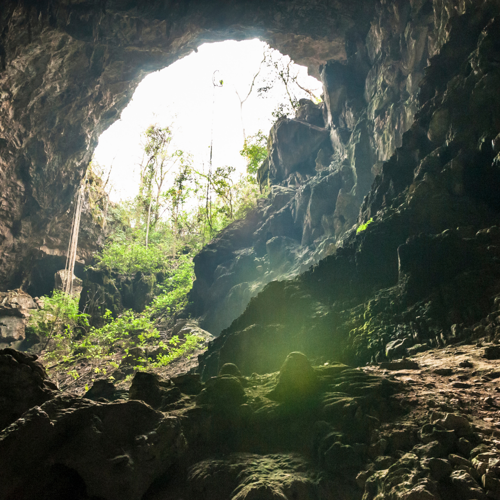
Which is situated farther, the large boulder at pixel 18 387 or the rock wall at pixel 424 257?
the rock wall at pixel 424 257

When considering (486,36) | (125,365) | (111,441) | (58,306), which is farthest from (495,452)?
→ (58,306)

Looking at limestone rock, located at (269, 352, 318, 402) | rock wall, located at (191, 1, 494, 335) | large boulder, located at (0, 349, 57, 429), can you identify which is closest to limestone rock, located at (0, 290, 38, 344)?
rock wall, located at (191, 1, 494, 335)

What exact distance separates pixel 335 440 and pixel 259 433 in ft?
3.64

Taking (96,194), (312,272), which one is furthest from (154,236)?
(312,272)

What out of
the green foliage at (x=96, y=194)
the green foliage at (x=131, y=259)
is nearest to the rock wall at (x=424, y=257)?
the green foliage at (x=131, y=259)

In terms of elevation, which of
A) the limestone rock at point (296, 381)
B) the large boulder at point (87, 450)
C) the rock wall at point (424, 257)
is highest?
the rock wall at point (424, 257)

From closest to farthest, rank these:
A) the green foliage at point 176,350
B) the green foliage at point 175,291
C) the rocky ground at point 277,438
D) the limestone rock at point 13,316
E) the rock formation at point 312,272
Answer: the rocky ground at point 277,438 → the rock formation at point 312,272 → the green foliage at point 176,350 → the limestone rock at point 13,316 → the green foliage at point 175,291

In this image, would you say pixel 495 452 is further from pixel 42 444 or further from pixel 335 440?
pixel 42 444

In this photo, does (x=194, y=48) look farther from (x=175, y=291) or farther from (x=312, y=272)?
(x=312, y=272)

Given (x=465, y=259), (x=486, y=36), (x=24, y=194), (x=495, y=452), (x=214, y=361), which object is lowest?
(x=214, y=361)

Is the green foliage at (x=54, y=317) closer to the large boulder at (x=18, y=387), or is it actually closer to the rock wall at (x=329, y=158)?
the rock wall at (x=329, y=158)

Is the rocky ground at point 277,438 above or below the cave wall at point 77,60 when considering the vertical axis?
below

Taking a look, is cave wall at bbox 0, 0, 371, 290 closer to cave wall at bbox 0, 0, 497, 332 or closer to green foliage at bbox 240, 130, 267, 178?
cave wall at bbox 0, 0, 497, 332

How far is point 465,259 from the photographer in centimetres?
690
